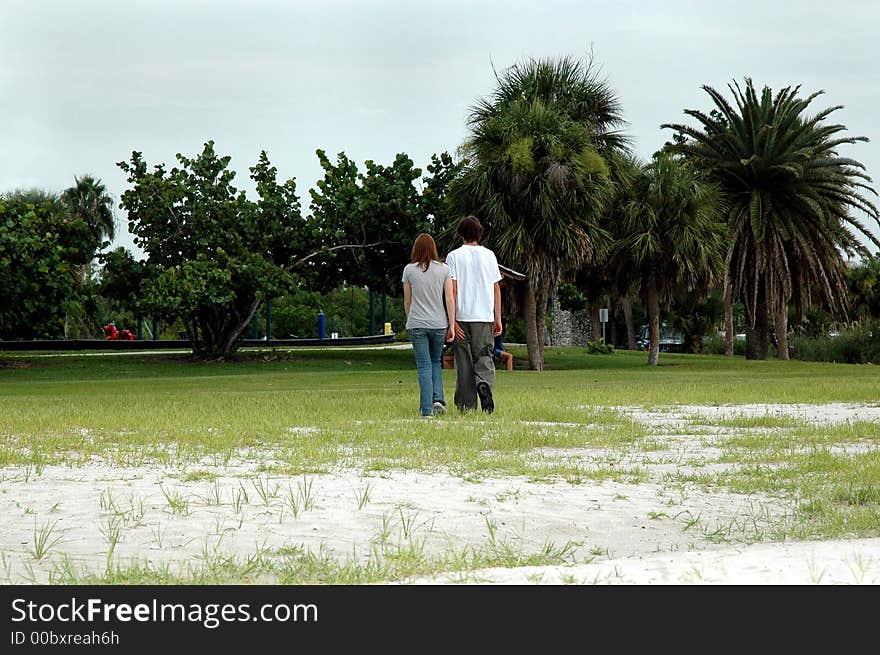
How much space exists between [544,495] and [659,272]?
2980 cm

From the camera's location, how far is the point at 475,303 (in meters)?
12.1

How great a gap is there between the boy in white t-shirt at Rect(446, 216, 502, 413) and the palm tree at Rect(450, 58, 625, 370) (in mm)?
18729

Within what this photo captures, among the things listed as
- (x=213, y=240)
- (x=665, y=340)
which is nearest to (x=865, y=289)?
(x=665, y=340)

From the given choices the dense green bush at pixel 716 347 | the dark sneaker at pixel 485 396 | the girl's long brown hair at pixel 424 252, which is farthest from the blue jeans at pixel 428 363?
the dense green bush at pixel 716 347

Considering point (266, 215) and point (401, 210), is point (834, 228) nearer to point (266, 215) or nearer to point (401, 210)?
point (401, 210)

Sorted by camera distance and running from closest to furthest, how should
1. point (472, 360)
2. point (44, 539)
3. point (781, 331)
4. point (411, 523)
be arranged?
point (44, 539)
point (411, 523)
point (472, 360)
point (781, 331)

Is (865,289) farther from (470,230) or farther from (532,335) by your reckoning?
(470,230)

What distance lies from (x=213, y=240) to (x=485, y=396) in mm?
22468

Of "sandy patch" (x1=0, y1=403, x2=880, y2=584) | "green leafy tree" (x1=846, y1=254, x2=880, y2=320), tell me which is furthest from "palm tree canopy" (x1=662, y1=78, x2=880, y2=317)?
"sandy patch" (x1=0, y1=403, x2=880, y2=584)

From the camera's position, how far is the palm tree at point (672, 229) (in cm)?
3381

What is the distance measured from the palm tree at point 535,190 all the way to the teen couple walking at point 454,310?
18.7 metres

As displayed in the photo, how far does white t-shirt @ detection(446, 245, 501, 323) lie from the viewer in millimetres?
12055

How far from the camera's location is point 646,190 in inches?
1380
